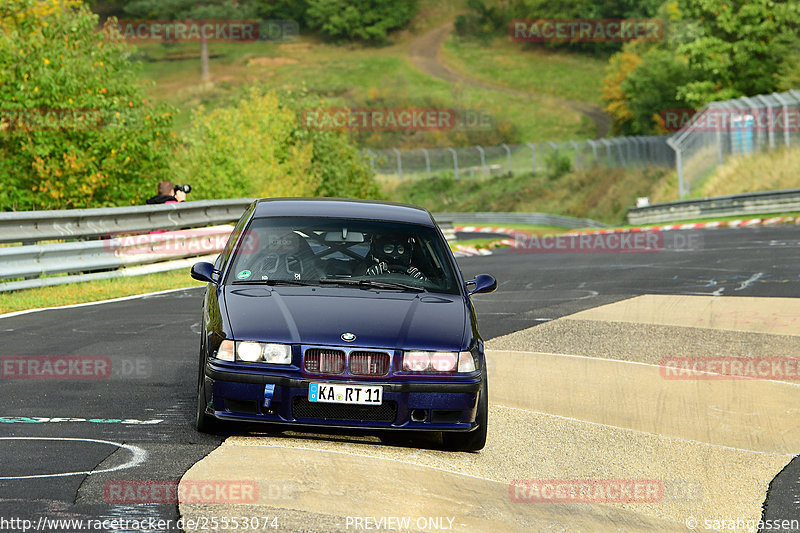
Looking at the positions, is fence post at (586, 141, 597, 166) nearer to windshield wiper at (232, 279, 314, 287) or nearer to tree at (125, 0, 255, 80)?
windshield wiper at (232, 279, 314, 287)

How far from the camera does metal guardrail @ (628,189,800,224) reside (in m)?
34.8

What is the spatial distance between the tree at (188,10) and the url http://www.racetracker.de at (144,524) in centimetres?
12227

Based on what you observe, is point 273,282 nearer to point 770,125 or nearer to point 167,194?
point 167,194

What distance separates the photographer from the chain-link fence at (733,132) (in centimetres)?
4059

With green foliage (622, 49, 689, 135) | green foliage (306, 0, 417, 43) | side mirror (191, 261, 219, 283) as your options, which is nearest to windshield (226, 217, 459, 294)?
side mirror (191, 261, 219, 283)

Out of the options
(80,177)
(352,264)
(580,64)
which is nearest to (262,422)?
(352,264)

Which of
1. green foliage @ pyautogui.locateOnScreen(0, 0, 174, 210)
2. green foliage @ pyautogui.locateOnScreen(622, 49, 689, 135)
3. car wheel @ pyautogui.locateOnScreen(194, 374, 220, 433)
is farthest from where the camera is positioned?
green foliage @ pyautogui.locateOnScreen(622, 49, 689, 135)

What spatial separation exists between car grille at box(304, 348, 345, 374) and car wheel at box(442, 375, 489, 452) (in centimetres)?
93

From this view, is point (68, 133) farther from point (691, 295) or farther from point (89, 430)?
point (89, 430)

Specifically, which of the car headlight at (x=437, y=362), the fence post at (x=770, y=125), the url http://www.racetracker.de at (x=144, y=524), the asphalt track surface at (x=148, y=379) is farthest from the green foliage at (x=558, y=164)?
the url http://www.racetracker.de at (x=144, y=524)

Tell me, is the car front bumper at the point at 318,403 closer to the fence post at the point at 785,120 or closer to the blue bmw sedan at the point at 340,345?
the blue bmw sedan at the point at 340,345

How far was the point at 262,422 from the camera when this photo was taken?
6.62m

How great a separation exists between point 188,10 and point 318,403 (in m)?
125

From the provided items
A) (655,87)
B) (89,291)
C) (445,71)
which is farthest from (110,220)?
(445,71)
